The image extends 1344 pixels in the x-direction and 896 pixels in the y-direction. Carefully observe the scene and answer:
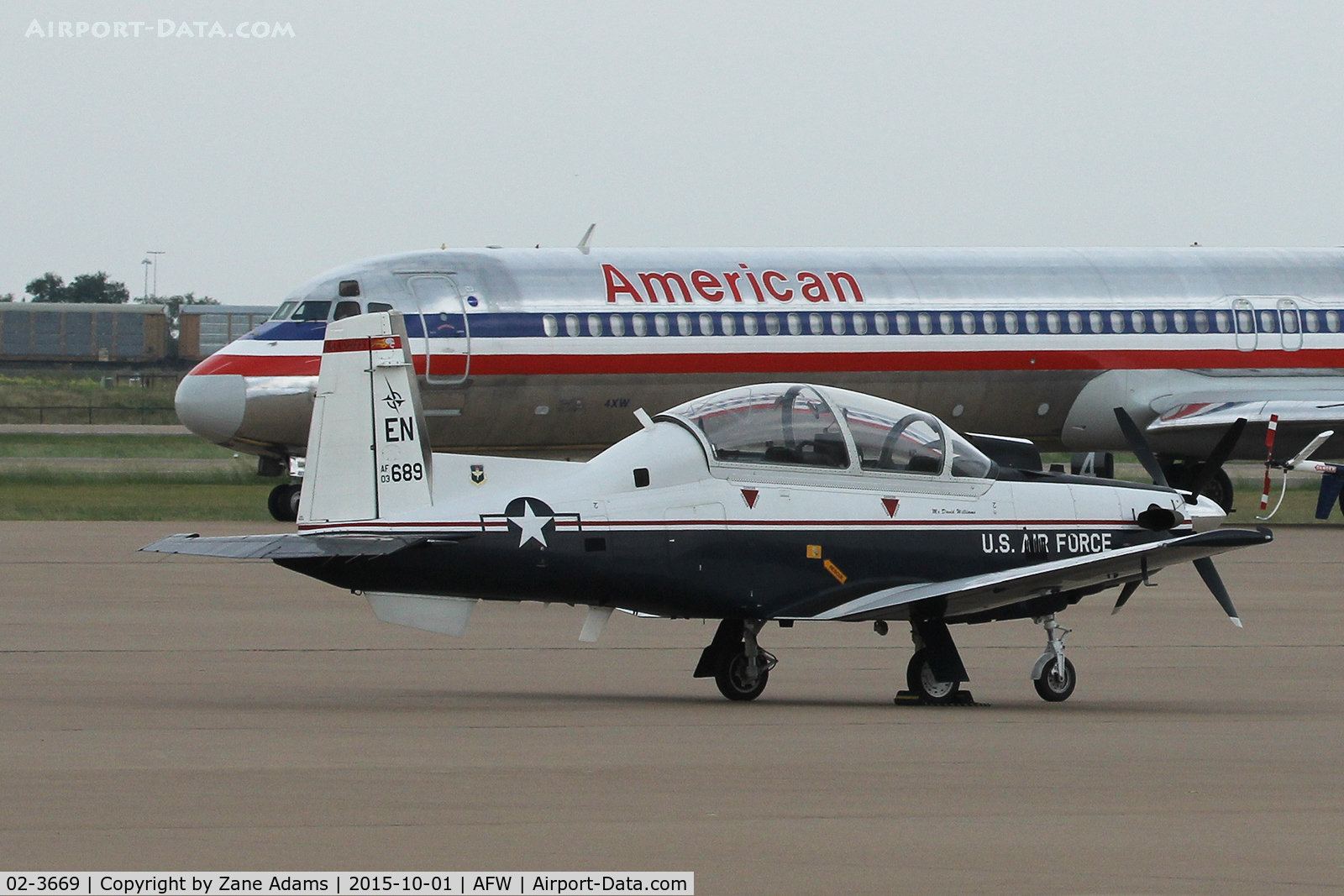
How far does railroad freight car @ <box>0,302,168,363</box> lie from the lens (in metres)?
115

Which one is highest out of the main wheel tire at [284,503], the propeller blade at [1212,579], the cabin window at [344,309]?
the cabin window at [344,309]

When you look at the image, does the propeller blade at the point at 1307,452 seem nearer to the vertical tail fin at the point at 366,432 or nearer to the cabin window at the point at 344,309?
the cabin window at the point at 344,309

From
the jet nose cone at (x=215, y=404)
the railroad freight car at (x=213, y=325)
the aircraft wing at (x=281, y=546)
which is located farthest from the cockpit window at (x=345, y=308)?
the railroad freight car at (x=213, y=325)

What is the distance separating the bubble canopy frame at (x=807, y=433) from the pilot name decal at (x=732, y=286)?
16.1 metres

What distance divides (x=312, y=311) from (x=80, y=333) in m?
90.0

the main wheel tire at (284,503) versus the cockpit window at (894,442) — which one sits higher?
the main wheel tire at (284,503)

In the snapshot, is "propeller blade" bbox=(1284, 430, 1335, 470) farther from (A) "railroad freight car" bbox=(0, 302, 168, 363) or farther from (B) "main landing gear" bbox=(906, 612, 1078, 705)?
(A) "railroad freight car" bbox=(0, 302, 168, 363)

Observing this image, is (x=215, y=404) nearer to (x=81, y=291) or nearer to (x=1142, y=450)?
(x=1142, y=450)

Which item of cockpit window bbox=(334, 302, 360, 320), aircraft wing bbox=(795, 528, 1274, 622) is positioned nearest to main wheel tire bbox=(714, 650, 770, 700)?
aircraft wing bbox=(795, 528, 1274, 622)

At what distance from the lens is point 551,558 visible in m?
13.2

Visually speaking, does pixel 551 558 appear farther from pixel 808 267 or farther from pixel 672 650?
pixel 808 267

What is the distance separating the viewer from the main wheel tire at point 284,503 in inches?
1154

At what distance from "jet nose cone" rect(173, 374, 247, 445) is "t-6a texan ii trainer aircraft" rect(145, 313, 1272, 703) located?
15.5 metres

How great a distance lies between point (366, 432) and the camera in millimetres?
13438
